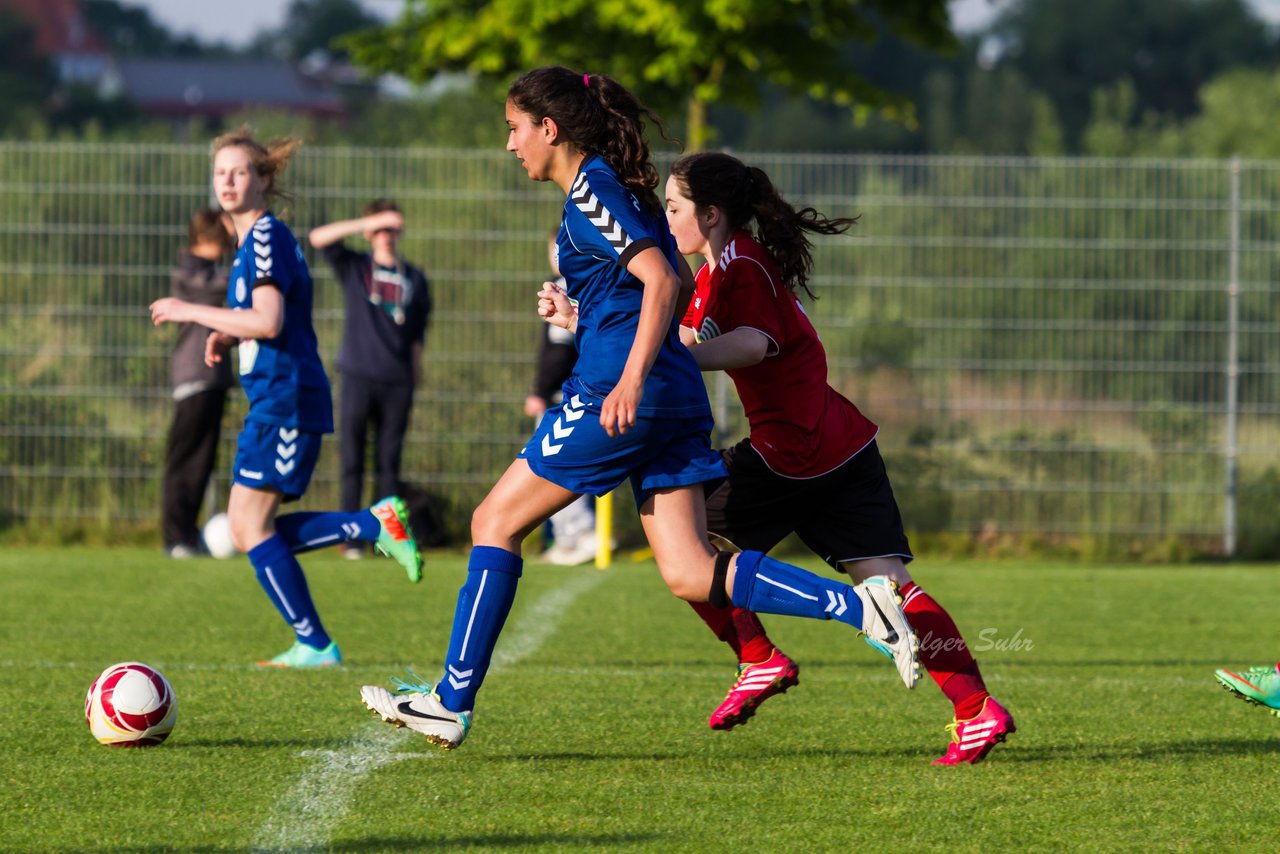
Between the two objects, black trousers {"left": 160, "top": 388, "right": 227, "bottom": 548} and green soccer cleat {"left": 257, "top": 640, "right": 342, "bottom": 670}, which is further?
black trousers {"left": 160, "top": 388, "right": 227, "bottom": 548}

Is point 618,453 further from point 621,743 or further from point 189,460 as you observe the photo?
point 189,460

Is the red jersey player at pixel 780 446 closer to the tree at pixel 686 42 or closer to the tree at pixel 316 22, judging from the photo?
the tree at pixel 686 42

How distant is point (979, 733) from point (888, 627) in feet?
1.94

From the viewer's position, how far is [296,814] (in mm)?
4148

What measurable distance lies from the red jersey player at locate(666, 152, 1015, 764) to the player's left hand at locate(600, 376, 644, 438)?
577 mm

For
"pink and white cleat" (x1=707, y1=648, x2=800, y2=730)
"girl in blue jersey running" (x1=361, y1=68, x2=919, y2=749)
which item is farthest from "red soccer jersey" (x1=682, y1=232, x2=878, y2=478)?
"pink and white cleat" (x1=707, y1=648, x2=800, y2=730)

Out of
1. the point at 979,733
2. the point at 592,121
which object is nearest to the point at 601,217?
the point at 592,121

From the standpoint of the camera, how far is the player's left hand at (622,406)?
14.0ft

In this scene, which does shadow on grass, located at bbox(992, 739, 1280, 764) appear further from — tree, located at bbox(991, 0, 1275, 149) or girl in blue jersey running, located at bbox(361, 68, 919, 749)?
tree, located at bbox(991, 0, 1275, 149)

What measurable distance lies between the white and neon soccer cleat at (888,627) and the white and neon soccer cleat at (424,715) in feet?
3.51

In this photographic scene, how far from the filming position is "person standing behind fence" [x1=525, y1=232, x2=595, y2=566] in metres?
10.9

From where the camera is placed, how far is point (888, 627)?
173 inches

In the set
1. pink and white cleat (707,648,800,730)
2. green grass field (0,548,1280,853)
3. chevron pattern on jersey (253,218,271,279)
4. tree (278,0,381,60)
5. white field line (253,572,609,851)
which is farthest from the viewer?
tree (278,0,381,60)

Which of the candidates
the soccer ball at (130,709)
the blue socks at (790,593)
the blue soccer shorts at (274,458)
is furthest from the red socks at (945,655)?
the blue soccer shorts at (274,458)
